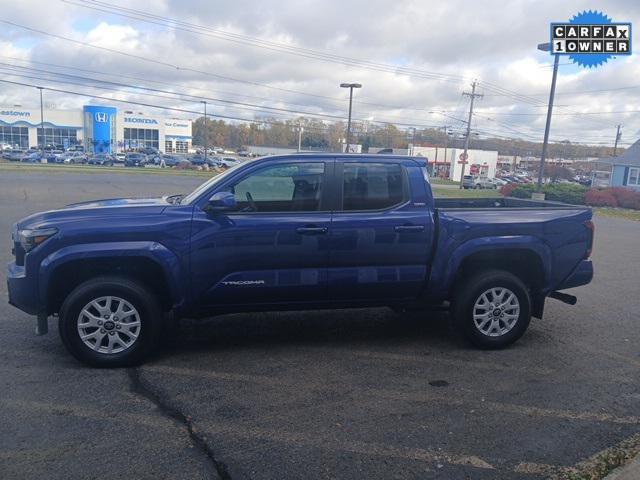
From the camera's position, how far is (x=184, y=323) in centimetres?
641

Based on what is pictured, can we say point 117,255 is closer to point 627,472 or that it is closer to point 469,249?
point 469,249

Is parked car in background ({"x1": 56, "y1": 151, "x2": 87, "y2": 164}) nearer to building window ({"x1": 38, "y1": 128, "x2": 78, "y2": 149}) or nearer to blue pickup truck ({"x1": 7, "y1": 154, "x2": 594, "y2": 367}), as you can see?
building window ({"x1": 38, "y1": 128, "x2": 78, "y2": 149})

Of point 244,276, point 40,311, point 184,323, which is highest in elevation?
point 244,276

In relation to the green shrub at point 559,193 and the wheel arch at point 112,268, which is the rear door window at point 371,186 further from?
the green shrub at point 559,193

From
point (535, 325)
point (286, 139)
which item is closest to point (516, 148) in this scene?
point (286, 139)

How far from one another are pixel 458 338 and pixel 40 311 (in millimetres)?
4091

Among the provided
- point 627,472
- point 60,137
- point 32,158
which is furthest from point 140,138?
point 627,472

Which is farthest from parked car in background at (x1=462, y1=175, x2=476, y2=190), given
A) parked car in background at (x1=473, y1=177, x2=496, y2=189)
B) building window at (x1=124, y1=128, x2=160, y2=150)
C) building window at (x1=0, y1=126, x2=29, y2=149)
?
building window at (x1=0, y1=126, x2=29, y2=149)

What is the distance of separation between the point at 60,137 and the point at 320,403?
106m

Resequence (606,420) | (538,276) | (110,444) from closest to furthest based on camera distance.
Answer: (110,444)
(606,420)
(538,276)

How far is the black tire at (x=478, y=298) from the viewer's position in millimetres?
5590

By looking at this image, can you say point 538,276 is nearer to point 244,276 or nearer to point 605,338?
point 605,338

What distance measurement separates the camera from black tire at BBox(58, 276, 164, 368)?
4.83 m

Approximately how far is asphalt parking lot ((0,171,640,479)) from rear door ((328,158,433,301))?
2.28ft
